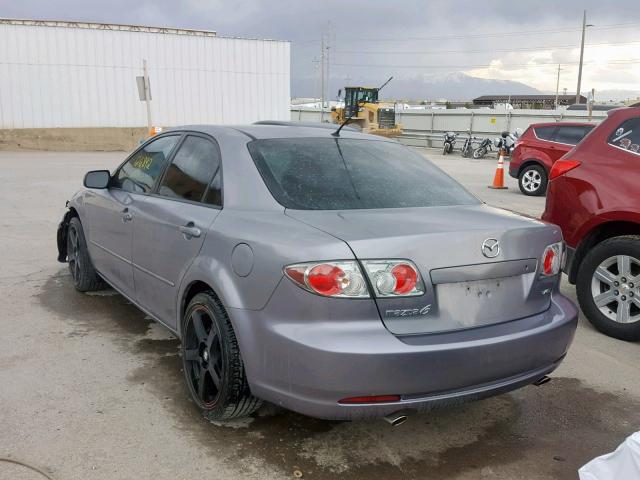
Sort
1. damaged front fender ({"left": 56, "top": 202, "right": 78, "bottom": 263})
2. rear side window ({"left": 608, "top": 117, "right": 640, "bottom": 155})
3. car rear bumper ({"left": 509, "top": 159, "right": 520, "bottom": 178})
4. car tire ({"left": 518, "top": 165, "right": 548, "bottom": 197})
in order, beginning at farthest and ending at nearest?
car rear bumper ({"left": 509, "top": 159, "right": 520, "bottom": 178}), car tire ({"left": 518, "top": 165, "right": 548, "bottom": 197}), damaged front fender ({"left": 56, "top": 202, "right": 78, "bottom": 263}), rear side window ({"left": 608, "top": 117, "right": 640, "bottom": 155})

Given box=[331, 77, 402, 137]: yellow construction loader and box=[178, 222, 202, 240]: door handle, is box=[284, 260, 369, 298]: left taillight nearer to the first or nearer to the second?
box=[178, 222, 202, 240]: door handle

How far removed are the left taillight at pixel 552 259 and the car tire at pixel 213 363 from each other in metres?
1.55

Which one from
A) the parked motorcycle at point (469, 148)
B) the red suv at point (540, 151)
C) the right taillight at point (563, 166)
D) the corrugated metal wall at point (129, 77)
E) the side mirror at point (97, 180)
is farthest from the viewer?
the corrugated metal wall at point (129, 77)

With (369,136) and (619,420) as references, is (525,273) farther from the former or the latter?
(369,136)

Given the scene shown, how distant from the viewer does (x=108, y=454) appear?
2838 mm

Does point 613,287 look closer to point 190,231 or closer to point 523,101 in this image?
point 190,231

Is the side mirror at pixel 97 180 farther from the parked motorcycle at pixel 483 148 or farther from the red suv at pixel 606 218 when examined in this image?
the parked motorcycle at pixel 483 148

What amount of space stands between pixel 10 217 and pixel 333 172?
7.68m

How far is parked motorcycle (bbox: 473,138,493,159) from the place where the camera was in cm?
2605

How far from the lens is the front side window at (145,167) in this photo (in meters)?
4.09

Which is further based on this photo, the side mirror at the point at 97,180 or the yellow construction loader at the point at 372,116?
the yellow construction loader at the point at 372,116

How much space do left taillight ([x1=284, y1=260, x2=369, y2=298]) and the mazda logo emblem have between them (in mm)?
604

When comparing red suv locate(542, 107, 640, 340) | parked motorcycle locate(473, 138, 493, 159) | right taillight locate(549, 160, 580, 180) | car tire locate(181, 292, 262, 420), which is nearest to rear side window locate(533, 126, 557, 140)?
red suv locate(542, 107, 640, 340)

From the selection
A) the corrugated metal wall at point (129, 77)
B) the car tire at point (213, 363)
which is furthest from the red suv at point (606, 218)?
the corrugated metal wall at point (129, 77)
